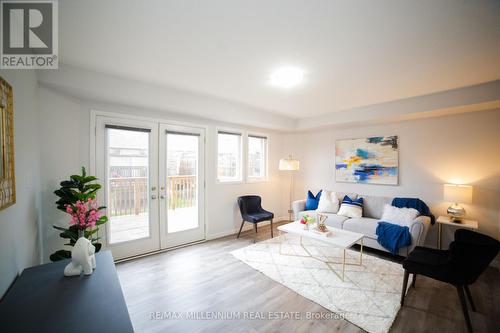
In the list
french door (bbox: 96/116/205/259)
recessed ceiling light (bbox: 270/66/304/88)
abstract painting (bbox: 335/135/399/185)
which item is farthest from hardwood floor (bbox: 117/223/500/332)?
recessed ceiling light (bbox: 270/66/304/88)

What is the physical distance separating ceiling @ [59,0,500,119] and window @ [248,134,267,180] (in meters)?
1.99

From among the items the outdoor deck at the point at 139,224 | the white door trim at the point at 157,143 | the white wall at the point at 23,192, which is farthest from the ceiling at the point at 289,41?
the outdoor deck at the point at 139,224

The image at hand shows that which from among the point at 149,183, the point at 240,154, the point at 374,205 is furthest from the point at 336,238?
the point at 149,183

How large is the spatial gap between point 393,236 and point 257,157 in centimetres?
300

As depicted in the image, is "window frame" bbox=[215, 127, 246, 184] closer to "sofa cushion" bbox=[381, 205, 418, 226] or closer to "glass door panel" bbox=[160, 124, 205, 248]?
"glass door panel" bbox=[160, 124, 205, 248]

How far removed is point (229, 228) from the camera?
4.30m

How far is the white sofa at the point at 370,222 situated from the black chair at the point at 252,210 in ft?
→ 2.51

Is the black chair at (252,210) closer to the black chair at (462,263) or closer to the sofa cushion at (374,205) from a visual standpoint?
the sofa cushion at (374,205)

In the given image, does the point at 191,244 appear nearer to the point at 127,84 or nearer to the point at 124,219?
the point at 124,219

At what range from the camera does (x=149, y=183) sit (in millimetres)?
3303

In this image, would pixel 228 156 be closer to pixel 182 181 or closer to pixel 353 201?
pixel 182 181

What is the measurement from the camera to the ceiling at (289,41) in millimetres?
1456

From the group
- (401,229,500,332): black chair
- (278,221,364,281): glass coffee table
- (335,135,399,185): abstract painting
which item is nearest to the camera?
(401,229,500,332): black chair

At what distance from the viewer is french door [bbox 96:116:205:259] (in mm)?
3004
